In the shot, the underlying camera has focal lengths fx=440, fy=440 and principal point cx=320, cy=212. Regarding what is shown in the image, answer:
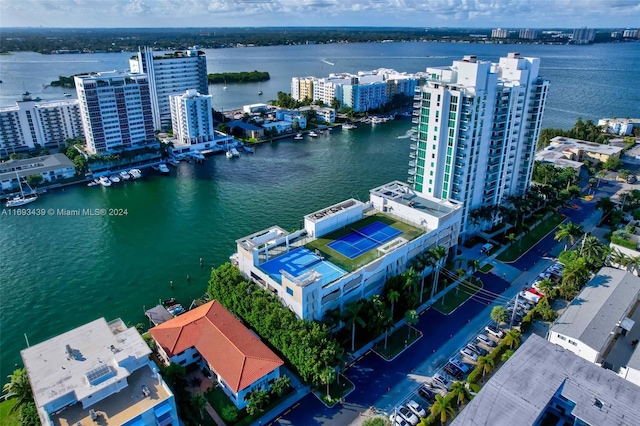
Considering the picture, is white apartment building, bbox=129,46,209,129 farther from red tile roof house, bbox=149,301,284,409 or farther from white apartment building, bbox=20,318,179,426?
white apartment building, bbox=20,318,179,426

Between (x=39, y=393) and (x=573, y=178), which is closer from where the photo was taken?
(x=39, y=393)

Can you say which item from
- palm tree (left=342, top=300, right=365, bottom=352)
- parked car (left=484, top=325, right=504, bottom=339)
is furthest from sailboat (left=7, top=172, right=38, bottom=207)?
parked car (left=484, top=325, right=504, bottom=339)

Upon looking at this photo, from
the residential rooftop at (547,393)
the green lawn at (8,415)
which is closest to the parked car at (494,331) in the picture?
the residential rooftop at (547,393)

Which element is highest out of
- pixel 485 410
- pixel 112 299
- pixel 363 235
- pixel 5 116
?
pixel 5 116

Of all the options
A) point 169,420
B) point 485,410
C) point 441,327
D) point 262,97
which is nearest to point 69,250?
point 169,420

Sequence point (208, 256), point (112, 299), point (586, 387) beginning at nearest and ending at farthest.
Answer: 1. point (586, 387)
2. point (112, 299)
3. point (208, 256)

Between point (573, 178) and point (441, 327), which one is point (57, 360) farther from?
point (573, 178)

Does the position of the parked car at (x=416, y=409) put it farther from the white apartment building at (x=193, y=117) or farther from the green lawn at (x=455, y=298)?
the white apartment building at (x=193, y=117)
